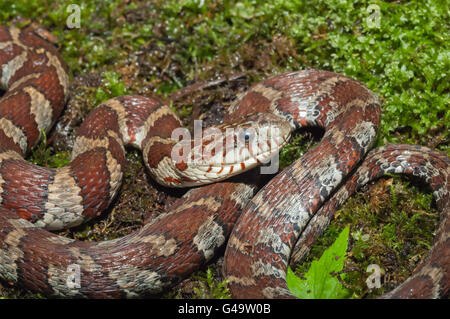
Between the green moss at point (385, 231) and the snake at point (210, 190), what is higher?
the snake at point (210, 190)

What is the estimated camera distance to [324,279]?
4883mm

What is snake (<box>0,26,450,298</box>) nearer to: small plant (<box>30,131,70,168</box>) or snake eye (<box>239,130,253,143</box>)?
snake eye (<box>239,130,253,143</box>)

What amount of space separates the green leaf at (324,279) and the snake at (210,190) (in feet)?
0.57

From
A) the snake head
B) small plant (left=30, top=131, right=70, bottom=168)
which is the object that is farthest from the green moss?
small plant (left=30, top=131, right=70, bottom=168)

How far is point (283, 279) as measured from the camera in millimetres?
5027

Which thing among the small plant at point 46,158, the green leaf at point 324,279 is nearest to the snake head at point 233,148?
the green leaf at point 324,279

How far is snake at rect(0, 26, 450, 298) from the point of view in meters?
5.08

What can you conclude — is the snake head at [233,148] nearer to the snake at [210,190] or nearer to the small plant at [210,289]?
the snake at [210,190]

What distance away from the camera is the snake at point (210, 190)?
508 centimetres

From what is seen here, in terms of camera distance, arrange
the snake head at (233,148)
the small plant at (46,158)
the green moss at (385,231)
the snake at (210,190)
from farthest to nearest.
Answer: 1. the small plant at (46,158)
2. the snake head at (233,148)
3. the green moss at (385,231)
4. the snake at (210,190)
